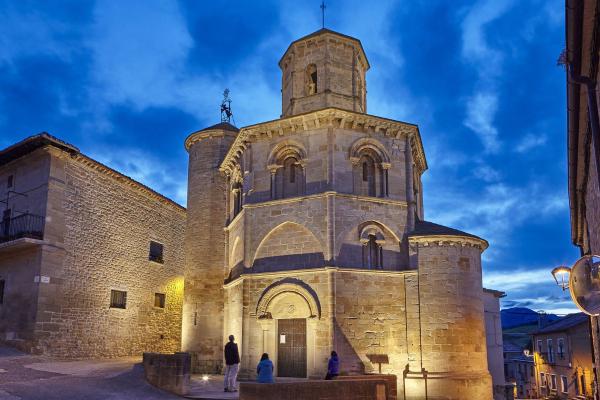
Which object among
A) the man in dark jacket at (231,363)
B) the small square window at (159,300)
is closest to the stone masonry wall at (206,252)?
the small square window at (159,300)

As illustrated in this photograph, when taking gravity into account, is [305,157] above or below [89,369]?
above

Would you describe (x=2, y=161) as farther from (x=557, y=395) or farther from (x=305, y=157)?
(x=557, y=395)

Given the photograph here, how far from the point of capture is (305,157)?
789 inches

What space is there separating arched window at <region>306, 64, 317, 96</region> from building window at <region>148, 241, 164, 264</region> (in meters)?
12.3

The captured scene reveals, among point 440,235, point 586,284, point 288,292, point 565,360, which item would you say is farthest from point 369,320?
point 565,360

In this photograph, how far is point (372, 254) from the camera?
64.1ft

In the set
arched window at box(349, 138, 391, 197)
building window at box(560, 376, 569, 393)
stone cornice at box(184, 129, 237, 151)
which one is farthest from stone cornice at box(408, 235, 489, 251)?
building window at box(560, 376, 569, 393)

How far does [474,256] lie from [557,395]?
85.2 ft

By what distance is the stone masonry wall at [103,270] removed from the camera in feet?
70.6

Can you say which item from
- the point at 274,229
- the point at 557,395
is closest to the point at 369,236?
the point at 274,229

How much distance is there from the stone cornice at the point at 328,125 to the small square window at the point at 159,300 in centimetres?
1105

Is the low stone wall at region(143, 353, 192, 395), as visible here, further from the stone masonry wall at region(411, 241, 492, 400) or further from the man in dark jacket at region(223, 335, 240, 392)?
the stone masonry wall at region(411, 241, 492, 400)

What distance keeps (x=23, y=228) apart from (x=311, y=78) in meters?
13.6

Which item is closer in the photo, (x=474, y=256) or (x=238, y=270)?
(x=474, y=256)
